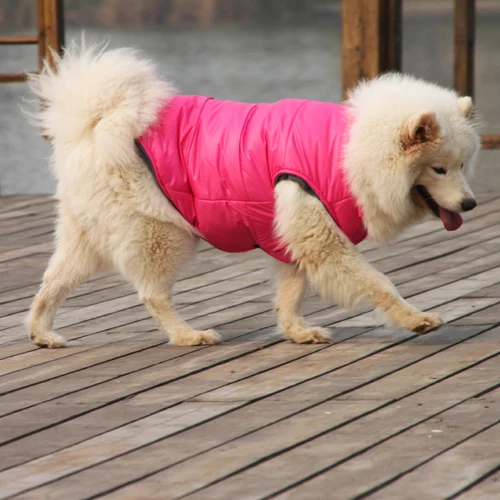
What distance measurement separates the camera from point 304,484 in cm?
288

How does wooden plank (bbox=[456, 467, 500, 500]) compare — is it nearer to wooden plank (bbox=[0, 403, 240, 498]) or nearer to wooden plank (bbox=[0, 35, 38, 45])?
wooden plank (bbox=[0, 403, 240, 498])

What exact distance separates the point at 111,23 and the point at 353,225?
26734mm

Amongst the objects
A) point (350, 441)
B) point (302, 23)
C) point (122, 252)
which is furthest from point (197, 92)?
point (302, 23)

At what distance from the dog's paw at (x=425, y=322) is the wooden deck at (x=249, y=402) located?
0.07 m

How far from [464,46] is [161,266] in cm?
475

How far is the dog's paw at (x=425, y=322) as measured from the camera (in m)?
4.24

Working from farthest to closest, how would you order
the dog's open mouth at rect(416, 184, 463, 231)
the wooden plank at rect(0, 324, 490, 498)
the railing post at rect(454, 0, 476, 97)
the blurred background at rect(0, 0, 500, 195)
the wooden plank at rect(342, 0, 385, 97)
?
1. the blurred background at rect(0, 0, 500, 195)
2. the railing post at rect(454, 0, 476, 97)
3. the wooden plank at rect(342, 0, 385, 97)
4. the dog's open mouth at rect(416, 184, 463, 231)
5. the wooden plank at rect(0, 324, 490, 498)

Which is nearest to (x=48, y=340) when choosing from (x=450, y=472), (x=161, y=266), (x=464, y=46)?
(x=161, y=266)

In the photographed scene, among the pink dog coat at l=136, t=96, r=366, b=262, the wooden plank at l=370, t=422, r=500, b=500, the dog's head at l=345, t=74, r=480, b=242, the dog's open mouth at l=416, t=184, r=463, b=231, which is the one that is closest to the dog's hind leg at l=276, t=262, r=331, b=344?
the pink dog coat at l=136, t=96, r=366, b=262

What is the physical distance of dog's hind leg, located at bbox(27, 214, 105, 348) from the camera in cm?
443

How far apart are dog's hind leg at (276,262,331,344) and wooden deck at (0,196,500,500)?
6cm

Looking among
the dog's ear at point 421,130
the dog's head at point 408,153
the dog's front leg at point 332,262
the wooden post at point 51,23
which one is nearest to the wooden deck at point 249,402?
the dog's front leg at point 332,262

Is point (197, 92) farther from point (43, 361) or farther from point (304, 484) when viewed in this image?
point (304, 484)

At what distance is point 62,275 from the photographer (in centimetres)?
445
